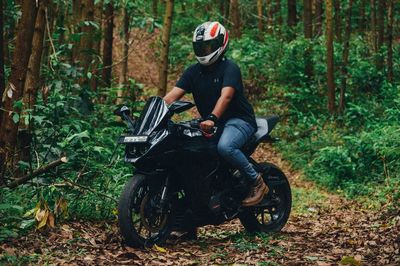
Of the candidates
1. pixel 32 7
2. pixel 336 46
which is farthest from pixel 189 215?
pixel 336 46

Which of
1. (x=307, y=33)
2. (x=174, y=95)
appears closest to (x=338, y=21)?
(x=307, y=33)

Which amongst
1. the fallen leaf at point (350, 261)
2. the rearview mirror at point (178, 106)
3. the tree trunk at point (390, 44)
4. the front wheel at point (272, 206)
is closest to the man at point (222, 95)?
the rearview mirror at point (178, 106)

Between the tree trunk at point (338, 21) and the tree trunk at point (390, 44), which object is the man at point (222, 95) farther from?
the tree trunk at point (338, 21)

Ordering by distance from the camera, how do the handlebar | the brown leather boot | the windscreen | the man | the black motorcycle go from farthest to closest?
the brown leather boot → the man → the handlebar → the windscreen → the black motorcycle

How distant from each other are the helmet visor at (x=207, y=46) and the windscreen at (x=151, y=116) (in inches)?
33.0

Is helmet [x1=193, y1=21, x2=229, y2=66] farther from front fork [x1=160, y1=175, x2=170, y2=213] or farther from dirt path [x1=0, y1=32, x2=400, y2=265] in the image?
dirt path [x1=0, y1=32, x2=400, y2=265]

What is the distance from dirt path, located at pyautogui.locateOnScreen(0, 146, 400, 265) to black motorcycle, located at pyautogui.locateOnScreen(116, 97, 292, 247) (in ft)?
0.92

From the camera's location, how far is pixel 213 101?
7387 mm

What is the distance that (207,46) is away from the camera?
23.9 feet

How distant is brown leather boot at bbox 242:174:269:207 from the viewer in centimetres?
761

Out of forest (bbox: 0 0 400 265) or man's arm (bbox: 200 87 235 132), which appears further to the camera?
man's arm (bbox: 200 87 235 132)

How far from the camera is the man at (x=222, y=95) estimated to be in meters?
7.18

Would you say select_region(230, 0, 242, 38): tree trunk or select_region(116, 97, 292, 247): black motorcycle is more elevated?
select_region(230, 0, 242, 38): tree trunk

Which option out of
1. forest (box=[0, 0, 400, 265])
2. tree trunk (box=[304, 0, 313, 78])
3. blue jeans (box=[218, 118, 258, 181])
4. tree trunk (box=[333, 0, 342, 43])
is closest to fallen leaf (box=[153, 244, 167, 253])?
forest (box=[0, 0, 400, 265])
